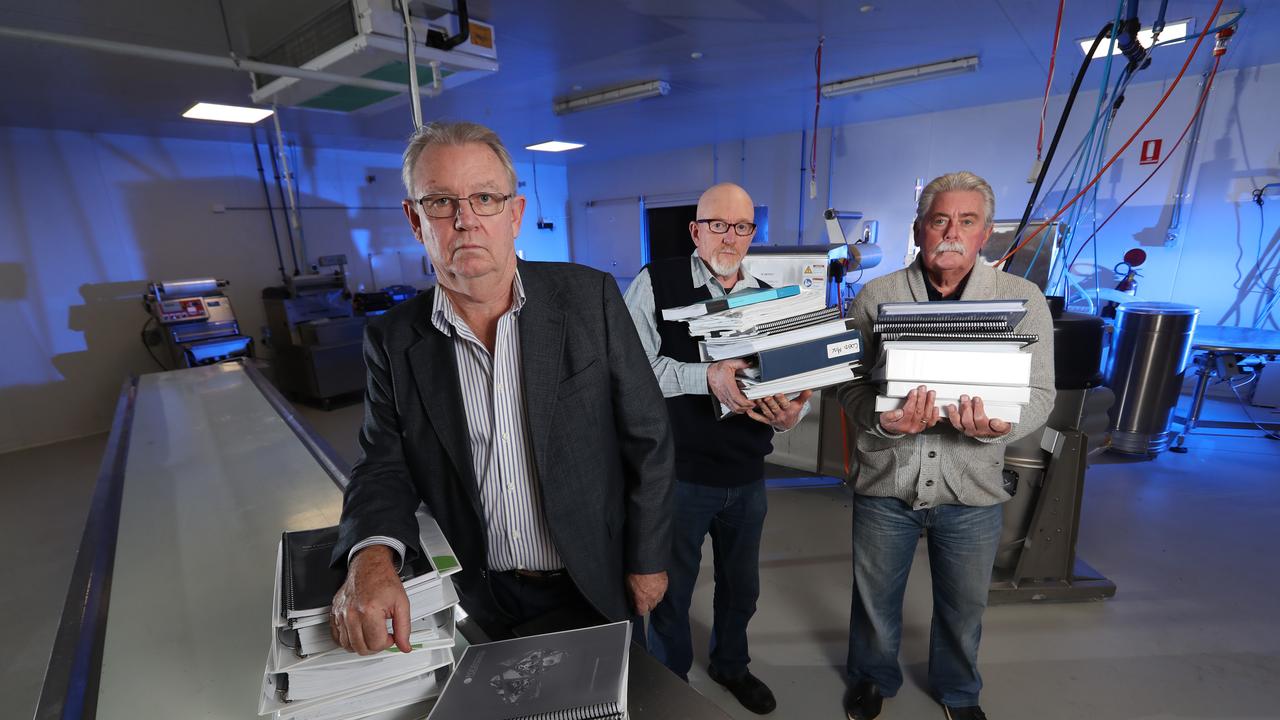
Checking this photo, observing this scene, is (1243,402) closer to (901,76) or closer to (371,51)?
(901,76)

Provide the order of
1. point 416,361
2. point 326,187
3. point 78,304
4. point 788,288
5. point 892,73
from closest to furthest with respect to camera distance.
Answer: point 416,361
point 788,288
point 892,73
point 78,304
point 326,187

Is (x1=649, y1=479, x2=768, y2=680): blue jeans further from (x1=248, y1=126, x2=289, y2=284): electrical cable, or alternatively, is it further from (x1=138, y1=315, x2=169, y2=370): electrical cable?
(x1=138, y1=315, x2=169, y2=370): electrical cable

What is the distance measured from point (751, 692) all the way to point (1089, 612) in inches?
65.6

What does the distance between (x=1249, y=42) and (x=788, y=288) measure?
5003 mm

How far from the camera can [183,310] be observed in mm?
5211

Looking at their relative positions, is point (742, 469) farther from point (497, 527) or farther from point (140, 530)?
point (140, 530)

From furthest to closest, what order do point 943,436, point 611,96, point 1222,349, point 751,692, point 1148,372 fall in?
point 611,96 < point 1148,372 < point 1222,349 < point 751,692 < point 943,436

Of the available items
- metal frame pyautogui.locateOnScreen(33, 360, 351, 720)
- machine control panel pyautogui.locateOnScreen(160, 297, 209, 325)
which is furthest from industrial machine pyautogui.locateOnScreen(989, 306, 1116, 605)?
machine control panel pyautogui.locateOnScreen(160, 297, 209, 325)

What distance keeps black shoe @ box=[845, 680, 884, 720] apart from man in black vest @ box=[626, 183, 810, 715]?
1.76 ft

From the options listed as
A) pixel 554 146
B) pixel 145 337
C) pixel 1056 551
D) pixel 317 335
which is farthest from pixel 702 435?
pixel 145 337

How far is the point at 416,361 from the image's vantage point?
1.14 metres

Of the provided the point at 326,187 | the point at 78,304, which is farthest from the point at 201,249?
the point at 326,187

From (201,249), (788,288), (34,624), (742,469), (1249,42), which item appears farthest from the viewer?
(201,249)

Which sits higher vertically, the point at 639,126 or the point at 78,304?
the point at 639,126
